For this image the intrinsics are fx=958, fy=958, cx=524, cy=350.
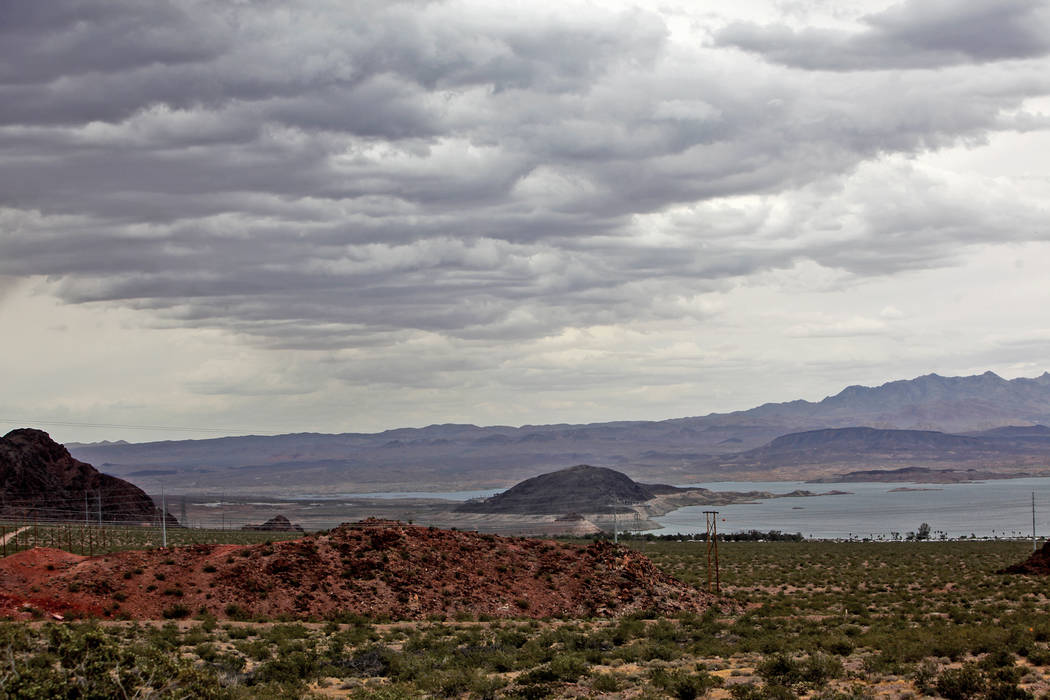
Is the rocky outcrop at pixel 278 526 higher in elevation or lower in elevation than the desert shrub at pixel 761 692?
lower

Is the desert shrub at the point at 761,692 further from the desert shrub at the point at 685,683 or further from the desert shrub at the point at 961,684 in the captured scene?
the desert shrub at the point at 961,684

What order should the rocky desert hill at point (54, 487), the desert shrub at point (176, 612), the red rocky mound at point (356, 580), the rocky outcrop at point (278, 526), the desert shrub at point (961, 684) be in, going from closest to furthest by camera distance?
the desert shrub at point (961, 684)
the desert shrub at point (176, 612)
the red rocky mound at point (356, 580)
the rocky desert hill at point (54, 487)
the rocky outcrop at point (278, 526)

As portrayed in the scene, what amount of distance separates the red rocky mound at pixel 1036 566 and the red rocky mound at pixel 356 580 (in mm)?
22918

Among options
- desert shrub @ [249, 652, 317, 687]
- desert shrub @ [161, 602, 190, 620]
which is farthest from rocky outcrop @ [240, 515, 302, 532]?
desert shrub @ [249, 652, 317, 687]

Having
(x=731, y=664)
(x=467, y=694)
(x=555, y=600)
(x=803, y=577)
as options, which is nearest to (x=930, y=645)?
(x=731, y=664)

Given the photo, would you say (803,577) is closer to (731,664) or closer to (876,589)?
(876,589)

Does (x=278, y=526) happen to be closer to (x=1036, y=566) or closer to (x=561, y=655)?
(x=1036, y=566)

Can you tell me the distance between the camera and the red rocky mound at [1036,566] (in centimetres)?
5232

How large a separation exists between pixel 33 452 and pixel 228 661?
459ft

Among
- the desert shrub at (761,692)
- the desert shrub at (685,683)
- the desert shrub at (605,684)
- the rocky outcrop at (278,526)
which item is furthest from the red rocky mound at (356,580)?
the rocky outcrop at (278,526)

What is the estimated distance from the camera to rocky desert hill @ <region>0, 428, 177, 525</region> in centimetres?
13370

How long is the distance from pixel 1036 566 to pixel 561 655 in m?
39.2

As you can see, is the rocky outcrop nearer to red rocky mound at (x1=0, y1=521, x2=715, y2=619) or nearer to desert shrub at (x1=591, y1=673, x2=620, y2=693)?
red rocky mound at (x1=0, y1=521, x2=715, y2=619)

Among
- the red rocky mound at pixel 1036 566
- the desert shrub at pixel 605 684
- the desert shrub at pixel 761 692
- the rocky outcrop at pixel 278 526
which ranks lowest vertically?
the rocky outcrop at pixel 278 526
